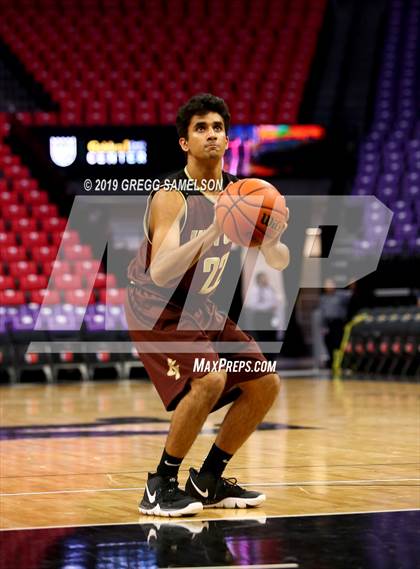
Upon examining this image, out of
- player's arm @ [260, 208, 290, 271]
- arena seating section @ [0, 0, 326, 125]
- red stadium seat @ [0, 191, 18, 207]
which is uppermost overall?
player's arm @ [260, 208, 290, 271]

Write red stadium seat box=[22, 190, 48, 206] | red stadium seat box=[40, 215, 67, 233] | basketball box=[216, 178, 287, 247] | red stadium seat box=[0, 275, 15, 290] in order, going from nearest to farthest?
1. basketball box=[216, 178, 287, 247]
2. red stadium seat box=[0, 275, 15, 290]
3. red stadium seat box=[40, 215, 67, 233]
4. red stadium seat box=[22, 190, 48, 206]

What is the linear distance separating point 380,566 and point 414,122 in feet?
66.2

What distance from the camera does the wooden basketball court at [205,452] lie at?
519 cm

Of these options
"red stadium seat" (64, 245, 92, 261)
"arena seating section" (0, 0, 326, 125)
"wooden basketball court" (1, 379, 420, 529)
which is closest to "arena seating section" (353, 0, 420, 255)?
"arena seating section" (0, 0, 326, 125)

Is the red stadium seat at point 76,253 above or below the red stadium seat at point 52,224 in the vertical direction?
below

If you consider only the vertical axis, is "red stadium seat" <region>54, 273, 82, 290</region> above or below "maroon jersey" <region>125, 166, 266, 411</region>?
below

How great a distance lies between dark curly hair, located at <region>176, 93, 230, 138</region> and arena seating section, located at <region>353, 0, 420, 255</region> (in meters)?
14.8

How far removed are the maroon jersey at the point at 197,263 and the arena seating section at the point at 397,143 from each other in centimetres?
1491

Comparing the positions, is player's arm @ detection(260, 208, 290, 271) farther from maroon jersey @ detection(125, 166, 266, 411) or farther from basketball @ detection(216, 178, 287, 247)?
maroon jersey @ detection(125, 166, 266, 411)

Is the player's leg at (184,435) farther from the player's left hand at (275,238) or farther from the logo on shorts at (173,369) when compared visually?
the player's left hand at (275,238)

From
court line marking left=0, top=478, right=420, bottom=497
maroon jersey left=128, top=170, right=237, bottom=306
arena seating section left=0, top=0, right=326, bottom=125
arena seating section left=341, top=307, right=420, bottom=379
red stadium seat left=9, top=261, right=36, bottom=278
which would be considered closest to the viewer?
maroon jersey left=128, top=170, right=237, bottom=306

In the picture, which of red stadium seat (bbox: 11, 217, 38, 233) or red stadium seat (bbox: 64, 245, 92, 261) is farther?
red stadium seat (bbox: 11, 217, 38, 233)

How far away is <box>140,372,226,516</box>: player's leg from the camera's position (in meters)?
5.00

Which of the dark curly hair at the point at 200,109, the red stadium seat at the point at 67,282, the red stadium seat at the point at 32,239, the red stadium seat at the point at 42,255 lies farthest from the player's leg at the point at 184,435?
the red stadium seat at the point at 32,239
